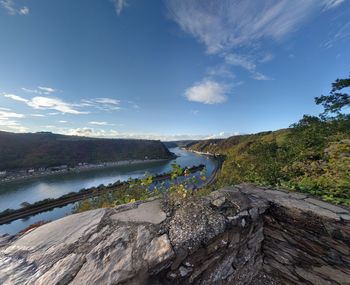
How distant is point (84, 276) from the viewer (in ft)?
3.30

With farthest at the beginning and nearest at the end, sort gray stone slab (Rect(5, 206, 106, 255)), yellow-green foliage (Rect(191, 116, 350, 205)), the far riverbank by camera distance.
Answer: the far riverbank, yellow-green foliage (Rect(191, 116, 350, 205)), gray stone slab (Rect(5, 206, 106, 255))

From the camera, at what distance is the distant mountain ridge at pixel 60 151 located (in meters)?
64.9

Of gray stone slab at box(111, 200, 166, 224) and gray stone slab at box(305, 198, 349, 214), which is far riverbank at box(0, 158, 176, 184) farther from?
gray stone slab at box(305, 198, 349, 214)

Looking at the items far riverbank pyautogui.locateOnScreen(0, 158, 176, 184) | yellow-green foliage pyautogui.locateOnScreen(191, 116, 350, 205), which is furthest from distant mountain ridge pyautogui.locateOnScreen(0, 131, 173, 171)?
yellow-green foliage pyautogui.locateOnScreen(191, 116, 350, 205)

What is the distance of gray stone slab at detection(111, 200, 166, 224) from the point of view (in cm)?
154

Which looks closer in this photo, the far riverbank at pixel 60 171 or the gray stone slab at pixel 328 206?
the gray stone slab at pixel 328 206

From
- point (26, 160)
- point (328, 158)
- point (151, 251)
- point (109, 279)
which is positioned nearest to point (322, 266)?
point (151, 251)

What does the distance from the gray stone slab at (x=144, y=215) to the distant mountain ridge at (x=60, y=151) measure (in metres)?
81.6

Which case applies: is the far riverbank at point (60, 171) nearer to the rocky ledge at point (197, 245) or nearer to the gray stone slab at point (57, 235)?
the gray stone slab at point (57, 235)

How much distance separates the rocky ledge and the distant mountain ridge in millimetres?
81526

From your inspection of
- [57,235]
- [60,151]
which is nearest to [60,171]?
[60,151]

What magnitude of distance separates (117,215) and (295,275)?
6.90ft

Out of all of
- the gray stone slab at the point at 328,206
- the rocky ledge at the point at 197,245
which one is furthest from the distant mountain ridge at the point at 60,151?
the gray stone slab at the point at 328,206

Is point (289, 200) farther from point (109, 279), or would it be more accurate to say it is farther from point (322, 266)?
point (109, 279)
